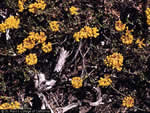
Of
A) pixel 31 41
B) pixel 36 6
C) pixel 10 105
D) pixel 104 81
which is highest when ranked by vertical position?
pixel 36 6

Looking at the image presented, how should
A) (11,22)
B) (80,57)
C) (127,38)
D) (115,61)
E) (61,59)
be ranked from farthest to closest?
(80,57) < (61,59) < (127,38) < (11,22) < (115,61)

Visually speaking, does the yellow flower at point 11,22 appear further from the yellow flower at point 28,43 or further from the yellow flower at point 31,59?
the yellow flower at point 31,59

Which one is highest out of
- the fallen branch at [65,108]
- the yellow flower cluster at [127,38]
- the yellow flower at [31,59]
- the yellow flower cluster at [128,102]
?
the yellow flower cluster at [127,38]

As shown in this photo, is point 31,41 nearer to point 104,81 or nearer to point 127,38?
point 104,81

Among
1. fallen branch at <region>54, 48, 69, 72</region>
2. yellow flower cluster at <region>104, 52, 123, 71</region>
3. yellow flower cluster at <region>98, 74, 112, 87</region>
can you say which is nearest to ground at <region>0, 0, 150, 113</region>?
fallen branch at <region>54, 48, 69, 72</region>

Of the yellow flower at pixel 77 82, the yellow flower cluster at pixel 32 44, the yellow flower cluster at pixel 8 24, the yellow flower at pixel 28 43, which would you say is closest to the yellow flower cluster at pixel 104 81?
the yellow flower at pixel 77 82

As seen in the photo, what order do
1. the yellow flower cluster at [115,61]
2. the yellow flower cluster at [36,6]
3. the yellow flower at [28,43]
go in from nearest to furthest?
1. the yellow flower cluster at [115,61]
2. the yellow flower at [28,43]
3. the yellow flower cluster at [36,6]

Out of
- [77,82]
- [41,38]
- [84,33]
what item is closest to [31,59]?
[41,38]

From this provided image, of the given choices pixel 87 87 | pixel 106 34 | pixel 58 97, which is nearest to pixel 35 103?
pixel 58 97

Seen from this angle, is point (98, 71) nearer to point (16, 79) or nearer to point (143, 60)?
point (143, 60)
